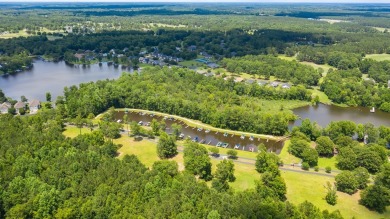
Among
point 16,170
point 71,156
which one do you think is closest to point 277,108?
point 71,156

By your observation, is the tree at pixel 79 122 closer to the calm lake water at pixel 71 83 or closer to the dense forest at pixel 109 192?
the dense forest at pixel 109 192

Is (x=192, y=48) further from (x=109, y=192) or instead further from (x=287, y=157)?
(x=109, y=192)

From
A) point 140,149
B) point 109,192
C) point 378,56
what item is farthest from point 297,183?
point 378,56

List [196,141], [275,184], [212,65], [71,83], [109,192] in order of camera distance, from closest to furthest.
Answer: [109,192]
[275,184]
[196,141]
[71,83]
[212,65]

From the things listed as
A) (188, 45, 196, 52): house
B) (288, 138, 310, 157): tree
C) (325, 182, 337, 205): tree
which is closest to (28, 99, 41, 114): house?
(288, 138, 310, 157): tree

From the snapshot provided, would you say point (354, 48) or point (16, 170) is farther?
point (354, 48)

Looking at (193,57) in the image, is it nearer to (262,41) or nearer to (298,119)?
(262,41)
